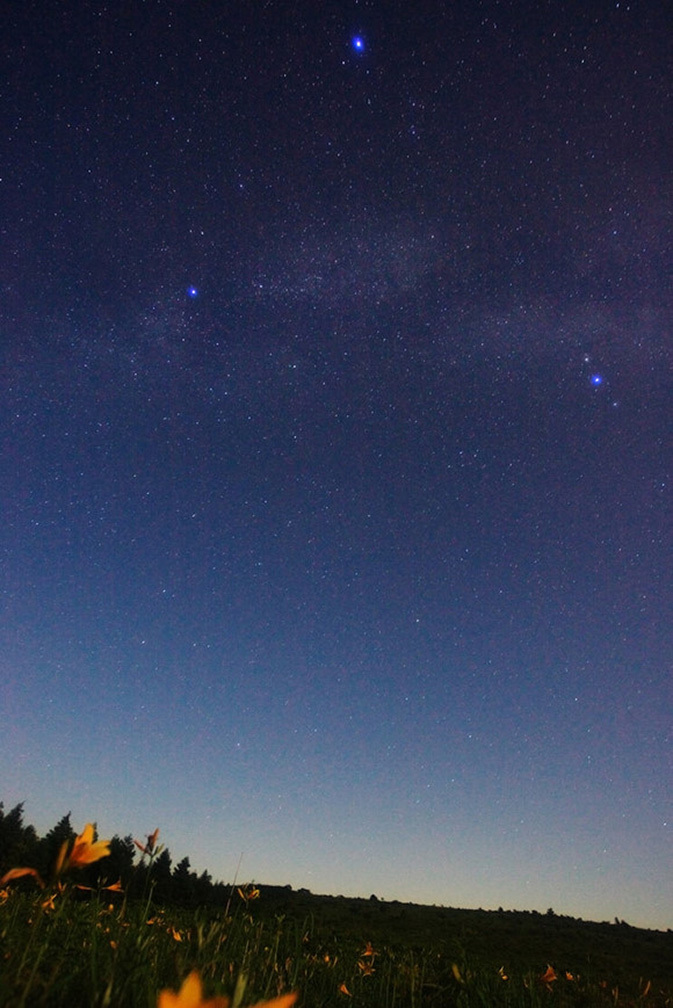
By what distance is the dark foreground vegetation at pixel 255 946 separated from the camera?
1.58 m

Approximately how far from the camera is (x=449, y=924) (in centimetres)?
4378

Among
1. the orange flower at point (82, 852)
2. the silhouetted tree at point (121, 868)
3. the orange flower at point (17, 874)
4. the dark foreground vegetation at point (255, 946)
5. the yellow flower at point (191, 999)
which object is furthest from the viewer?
the silhouetted tree at point (121, 868)

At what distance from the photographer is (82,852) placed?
1.48 metres

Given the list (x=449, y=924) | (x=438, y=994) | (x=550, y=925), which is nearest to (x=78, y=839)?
(x=438, y=994)

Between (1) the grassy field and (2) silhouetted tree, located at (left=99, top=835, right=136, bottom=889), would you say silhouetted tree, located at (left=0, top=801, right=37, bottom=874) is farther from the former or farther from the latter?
(2) silhouetted tree, located at (left=99, top=835, right=136, bottom=889)

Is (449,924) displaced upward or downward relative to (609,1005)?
downward

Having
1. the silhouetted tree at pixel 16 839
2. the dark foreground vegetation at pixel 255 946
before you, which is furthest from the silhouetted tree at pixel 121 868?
the silhouetted tree at pixel 16 839

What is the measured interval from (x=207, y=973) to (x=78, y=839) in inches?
46.7

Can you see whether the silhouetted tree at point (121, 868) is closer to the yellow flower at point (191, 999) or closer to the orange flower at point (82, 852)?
the orange flower at point (82, 852)

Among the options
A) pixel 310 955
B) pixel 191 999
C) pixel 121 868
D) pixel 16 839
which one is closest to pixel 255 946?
pixel 121 868

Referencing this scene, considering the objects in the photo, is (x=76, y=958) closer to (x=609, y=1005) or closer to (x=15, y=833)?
(x=609, y=1005)

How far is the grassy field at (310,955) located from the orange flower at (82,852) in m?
0.10

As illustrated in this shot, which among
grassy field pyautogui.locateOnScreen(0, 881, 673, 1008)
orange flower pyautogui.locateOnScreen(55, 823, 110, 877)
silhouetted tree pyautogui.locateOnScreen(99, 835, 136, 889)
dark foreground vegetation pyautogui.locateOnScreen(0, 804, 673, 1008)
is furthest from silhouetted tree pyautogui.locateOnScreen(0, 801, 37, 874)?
orange flower pyautogui.locateOnScreen(55, 823, 110, 877)

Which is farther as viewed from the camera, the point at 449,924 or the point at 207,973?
the point at 449,924
